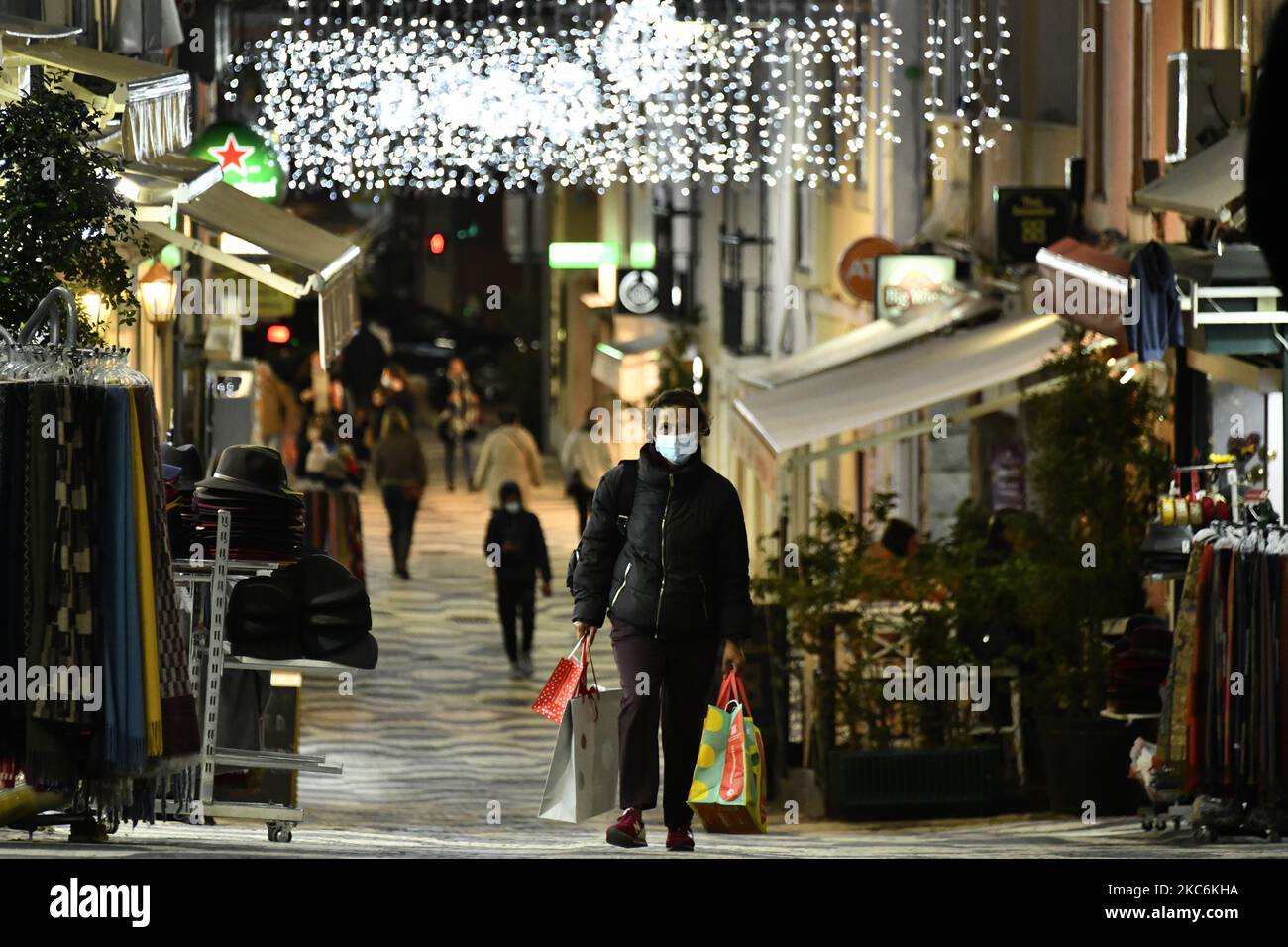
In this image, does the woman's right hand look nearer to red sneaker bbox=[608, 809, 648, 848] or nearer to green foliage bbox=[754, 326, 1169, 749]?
red sneaker bbox=[608, 809, 648, 848]

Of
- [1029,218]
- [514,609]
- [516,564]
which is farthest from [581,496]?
[1029,218]

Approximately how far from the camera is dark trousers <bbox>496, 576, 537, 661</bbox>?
20.0m

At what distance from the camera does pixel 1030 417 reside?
2028 cm

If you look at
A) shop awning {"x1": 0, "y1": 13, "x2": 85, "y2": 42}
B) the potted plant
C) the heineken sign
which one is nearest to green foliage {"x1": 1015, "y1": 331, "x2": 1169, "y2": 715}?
the potted plant

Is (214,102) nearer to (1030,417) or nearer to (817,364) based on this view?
(817,364)

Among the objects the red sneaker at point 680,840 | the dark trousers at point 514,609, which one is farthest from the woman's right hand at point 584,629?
the dark trousers at point 514,609

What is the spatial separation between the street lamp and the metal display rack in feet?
28.9

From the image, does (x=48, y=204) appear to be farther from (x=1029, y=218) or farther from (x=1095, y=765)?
(x=1029, y=218)

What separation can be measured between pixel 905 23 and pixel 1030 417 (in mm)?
5505

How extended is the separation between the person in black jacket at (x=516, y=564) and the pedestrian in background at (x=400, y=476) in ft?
18.0

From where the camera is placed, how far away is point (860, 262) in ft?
76.4

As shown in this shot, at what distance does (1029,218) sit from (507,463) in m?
5.41

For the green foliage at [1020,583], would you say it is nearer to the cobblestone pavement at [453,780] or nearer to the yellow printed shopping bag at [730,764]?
the cobblestone pavement at [453,780]
